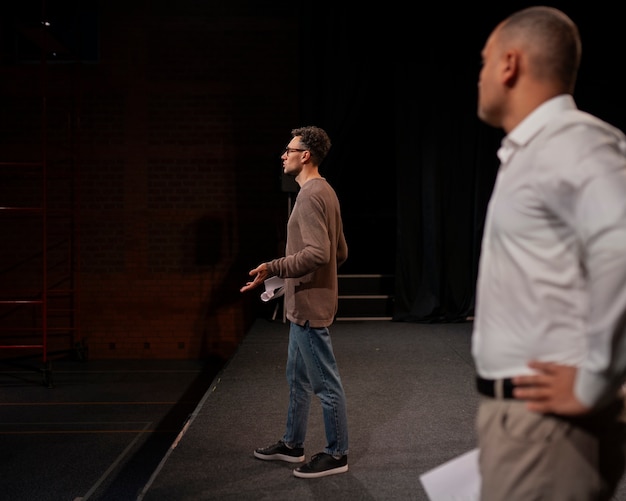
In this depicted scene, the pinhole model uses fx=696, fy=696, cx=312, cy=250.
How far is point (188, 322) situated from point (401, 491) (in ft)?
16.5

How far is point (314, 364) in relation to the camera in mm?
2725

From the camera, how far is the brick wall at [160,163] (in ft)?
23.8

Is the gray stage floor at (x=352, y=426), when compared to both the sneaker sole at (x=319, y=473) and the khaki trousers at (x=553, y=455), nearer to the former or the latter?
the sneaker sole at (x=319, y=473)

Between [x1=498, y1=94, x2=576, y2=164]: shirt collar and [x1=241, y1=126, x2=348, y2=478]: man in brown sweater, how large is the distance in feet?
5.17

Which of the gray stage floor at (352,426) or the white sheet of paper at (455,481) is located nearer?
the white sheet of paper at (455,481)

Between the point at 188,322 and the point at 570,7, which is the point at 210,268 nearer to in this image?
the point at 188,322

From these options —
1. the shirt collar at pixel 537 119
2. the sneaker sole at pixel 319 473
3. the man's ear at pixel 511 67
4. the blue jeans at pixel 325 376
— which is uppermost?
the man's ear at pixel 511 67

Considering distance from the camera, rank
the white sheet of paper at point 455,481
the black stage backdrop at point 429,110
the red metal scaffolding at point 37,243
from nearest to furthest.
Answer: the white sheet of paper at point 455,481
the black stage backdrop at point 429,110
the red metal scaffolding at point 37,243

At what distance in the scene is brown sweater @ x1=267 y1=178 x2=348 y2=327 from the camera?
2.67 meters

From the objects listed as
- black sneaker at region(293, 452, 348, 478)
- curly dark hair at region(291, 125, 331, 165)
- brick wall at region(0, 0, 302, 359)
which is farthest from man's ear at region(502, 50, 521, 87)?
brick wall at region(0, 0, 302, 359)

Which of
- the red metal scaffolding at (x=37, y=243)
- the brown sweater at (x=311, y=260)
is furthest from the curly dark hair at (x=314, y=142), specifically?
the red metal scaffolding at (x=37, y=243)

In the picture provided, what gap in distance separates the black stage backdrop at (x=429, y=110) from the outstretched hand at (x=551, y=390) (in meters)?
5.91

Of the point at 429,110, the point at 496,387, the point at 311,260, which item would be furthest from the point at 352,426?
the point at 429,110

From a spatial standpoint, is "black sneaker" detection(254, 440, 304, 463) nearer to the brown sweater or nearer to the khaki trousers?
the brown sweater
